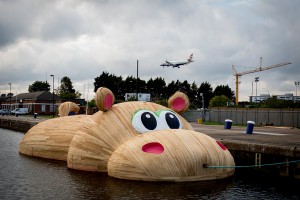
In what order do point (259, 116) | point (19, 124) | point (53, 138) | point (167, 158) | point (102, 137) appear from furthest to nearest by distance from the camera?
point (259, 116) → point (19, 124) → point (53, 138) → point (102, 137) → point (167, 158)

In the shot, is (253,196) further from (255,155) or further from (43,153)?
(43,153)

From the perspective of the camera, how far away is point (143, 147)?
38.3ft

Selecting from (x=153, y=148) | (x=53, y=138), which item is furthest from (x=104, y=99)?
(x=53, y=138)

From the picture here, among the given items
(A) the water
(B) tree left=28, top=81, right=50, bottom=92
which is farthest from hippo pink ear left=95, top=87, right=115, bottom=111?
(B) tree left=28, top=81, right=50, bottom=92

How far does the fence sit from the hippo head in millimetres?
31719

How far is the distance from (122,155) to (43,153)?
624 cm

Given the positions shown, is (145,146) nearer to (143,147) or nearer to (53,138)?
(143,147)

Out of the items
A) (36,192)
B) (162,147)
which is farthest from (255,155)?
(36,192)

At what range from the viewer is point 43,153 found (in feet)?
55.0

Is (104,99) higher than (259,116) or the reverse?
higher

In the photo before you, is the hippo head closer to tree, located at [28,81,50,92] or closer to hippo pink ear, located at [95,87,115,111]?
hippo pink ear, located at [95,87,115,111]

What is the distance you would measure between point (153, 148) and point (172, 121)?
2.07 m

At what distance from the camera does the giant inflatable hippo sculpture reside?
11.4 m

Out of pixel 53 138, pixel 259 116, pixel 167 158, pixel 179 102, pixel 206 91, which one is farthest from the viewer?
pixel 206 91
